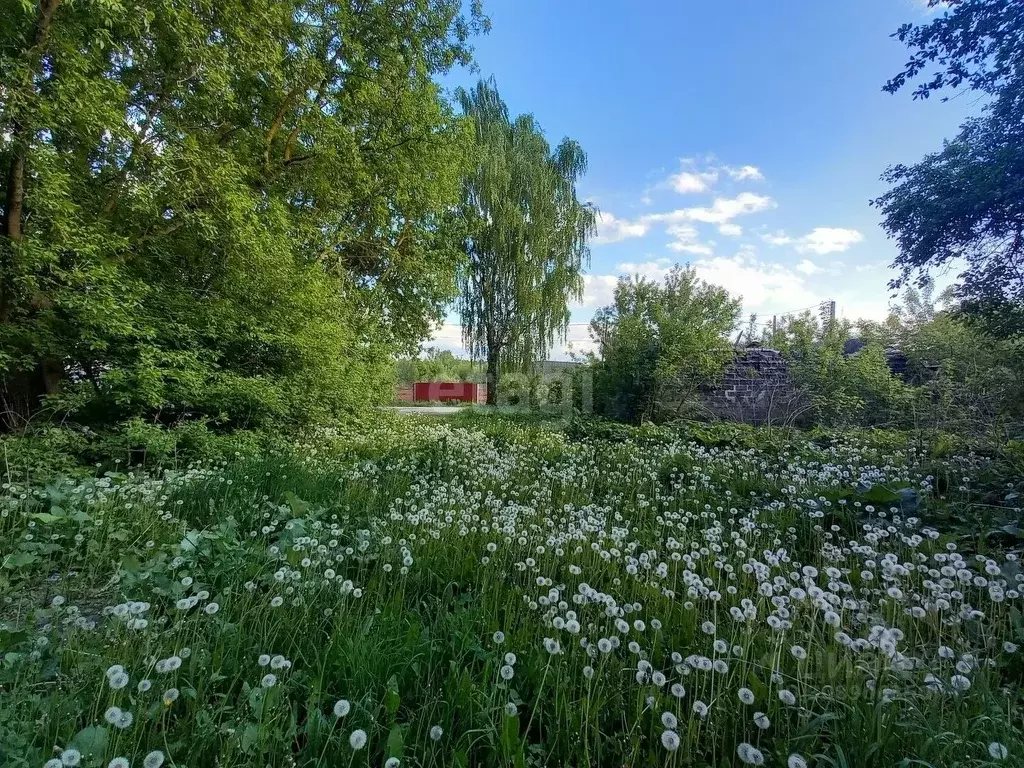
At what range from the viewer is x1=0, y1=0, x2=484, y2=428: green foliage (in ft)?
13.8

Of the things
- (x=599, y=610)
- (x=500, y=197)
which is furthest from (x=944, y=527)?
(x=500, y=197)

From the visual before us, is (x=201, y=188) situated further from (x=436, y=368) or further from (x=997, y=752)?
(x=436, y=368)

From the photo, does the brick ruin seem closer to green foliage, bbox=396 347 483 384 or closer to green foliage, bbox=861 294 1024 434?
green foliage, bbox=861 294 1024 434

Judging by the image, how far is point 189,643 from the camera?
5.15ft

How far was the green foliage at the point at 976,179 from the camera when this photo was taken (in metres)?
4.38

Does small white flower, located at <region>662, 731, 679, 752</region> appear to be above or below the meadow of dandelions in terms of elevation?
above

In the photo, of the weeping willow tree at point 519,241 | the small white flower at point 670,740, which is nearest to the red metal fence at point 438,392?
the weeping willow tree at point 519,241

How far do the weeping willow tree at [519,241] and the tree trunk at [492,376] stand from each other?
35 millimetres

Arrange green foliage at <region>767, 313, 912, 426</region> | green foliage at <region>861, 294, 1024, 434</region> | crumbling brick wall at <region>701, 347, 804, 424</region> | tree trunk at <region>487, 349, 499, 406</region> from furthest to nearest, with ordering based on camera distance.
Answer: tree trunk at <region>487, 349, 499, 406</region> < crumbling brick wall at <region>701, 347, 804, 424</region> < green foliage at <region>767, 313, 912, 426</region> < green foliage at <region>861, 294, 1024, 434</region>

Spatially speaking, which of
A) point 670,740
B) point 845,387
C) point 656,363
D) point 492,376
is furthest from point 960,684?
point 492,376

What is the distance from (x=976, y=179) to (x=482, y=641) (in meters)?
6.87

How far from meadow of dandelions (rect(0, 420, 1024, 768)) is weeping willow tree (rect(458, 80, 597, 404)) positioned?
11.1m

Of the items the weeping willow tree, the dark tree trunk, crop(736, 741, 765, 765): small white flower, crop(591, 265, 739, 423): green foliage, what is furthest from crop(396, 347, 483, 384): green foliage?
crop(736, 741, 765, 765): small white flower

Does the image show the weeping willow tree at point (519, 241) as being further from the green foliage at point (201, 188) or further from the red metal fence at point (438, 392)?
the red metal fence at point (438, 392)
